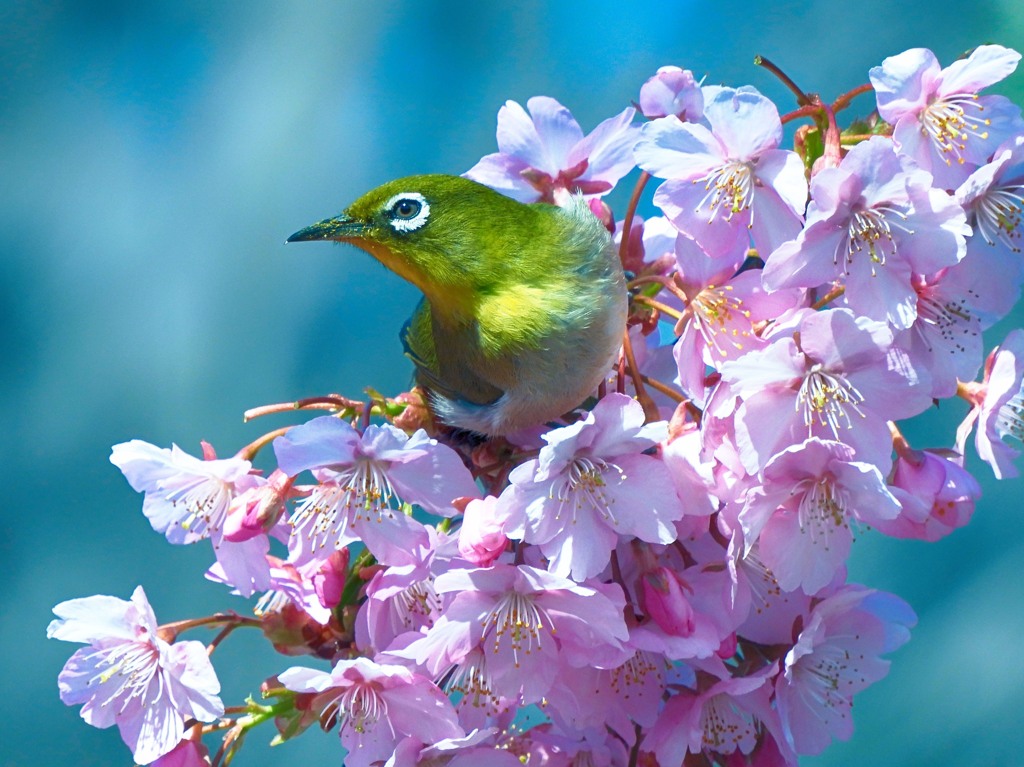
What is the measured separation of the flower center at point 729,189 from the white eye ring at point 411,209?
22 cm

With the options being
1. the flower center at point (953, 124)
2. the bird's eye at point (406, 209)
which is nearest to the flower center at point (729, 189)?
the flower center at point (953, 124)

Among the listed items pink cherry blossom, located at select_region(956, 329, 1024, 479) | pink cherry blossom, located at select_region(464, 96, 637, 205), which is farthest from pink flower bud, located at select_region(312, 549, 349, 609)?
pink cherry blossom, located at select_region(956, 329, 1024, 479)

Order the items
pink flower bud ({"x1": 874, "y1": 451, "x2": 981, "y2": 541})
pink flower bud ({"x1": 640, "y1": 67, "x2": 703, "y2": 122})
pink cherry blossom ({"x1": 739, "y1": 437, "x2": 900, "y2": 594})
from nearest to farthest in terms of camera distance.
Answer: pink cherry blossom ({"x1": 739, "y1": 437, "x2": 900, "y2": 594}), pink flower bud ({"x1": 874, "y1": 451, "x2": 981, "y2": 541}), pink flower bud ({"x1": 640, "y1": 67, "x2": 703, "y2": 122})

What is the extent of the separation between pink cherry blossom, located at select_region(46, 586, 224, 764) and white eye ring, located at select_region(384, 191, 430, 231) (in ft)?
1.08

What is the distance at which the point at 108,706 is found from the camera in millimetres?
752

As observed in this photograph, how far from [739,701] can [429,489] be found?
27cm

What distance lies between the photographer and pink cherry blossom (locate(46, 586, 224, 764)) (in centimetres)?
72

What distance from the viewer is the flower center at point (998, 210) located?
69cm

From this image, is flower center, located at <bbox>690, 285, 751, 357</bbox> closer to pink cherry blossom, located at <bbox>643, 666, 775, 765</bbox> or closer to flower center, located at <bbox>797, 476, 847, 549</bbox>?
flower center, located at <bbox>797, 476, 847, 549</bbox>

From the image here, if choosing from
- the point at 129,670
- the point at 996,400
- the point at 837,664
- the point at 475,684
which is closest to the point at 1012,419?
the point at 996,400

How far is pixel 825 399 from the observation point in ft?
2.03

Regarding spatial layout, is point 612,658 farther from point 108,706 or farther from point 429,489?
point 108,706

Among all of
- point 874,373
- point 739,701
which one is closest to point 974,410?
point 874,373

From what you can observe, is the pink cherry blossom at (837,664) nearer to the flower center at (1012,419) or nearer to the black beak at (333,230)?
the flower center at (1012,419)
